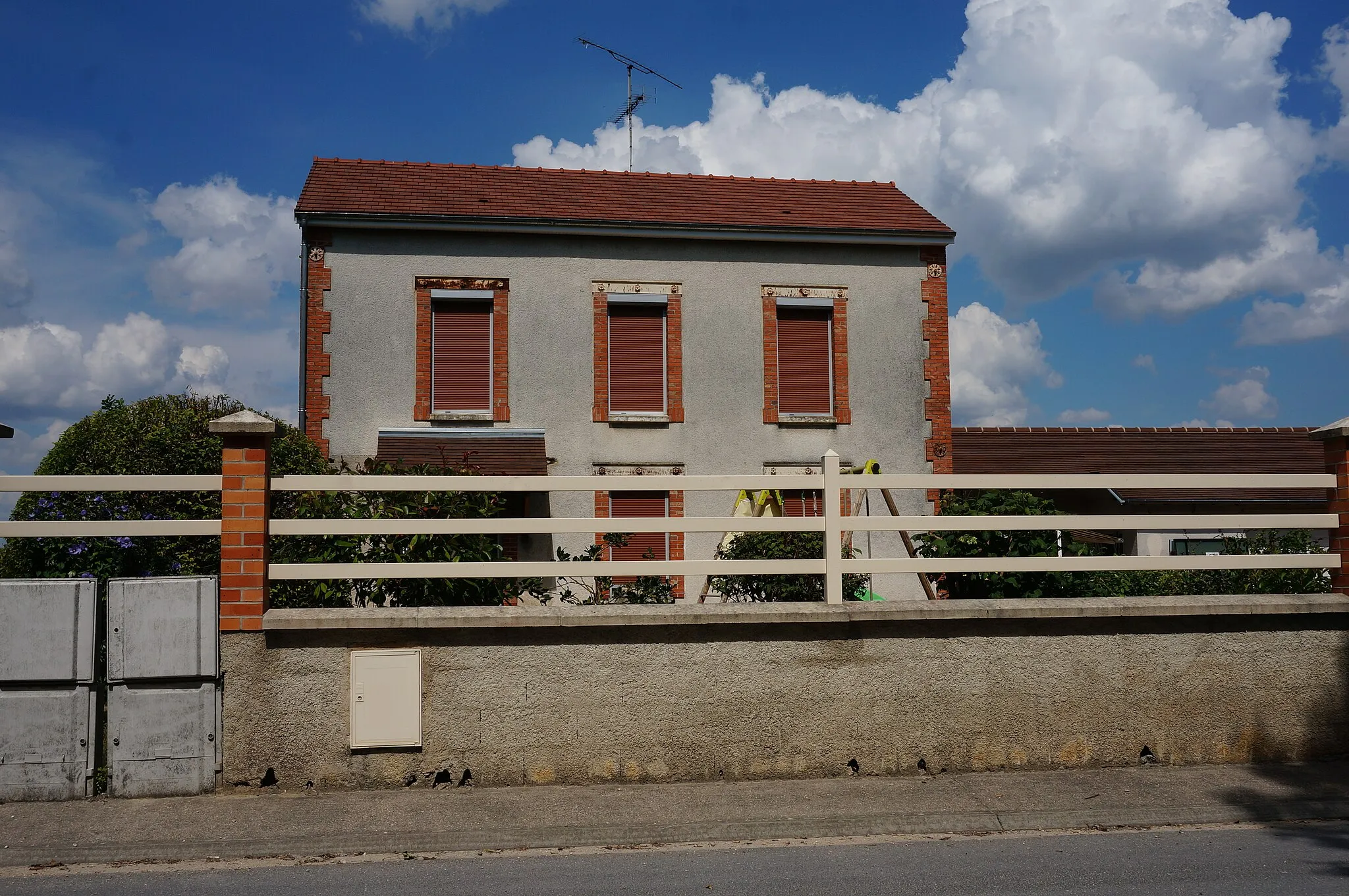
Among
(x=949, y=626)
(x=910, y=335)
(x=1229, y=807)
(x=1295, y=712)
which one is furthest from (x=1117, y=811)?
(x=910, y=335)

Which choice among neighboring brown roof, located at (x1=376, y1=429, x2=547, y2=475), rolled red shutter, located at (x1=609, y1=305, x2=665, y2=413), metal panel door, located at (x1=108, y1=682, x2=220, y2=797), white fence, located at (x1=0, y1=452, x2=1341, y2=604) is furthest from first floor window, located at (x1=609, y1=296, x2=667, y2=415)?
metal panel door, located at (x1=108, y1=682, x2=220, y2=797)

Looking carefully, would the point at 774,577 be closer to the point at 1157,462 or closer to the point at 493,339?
the point at 493,339

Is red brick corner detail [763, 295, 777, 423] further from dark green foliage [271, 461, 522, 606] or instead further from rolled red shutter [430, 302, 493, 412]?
dark green foliage [271, 461, 522, 606]

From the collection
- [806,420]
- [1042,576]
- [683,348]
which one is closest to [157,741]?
[1042,576]

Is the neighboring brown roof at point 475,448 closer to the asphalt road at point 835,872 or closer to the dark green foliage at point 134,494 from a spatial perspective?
the dark green foliage at point 134,494

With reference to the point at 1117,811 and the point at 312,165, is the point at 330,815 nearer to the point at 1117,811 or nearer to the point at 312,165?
the point at 1117,811

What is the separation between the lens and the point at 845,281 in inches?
672

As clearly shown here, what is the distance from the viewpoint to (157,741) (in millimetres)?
6422

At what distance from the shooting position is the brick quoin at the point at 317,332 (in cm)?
1559

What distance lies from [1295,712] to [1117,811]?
6.26ft

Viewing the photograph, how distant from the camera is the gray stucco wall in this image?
52.0 feet

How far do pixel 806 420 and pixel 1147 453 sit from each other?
31.7 ft

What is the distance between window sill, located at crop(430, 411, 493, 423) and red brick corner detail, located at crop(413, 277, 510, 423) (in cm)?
8

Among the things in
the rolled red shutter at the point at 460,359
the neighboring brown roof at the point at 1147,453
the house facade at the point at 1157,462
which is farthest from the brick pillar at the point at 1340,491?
the neighboring brown roof at the point at 1147,453
